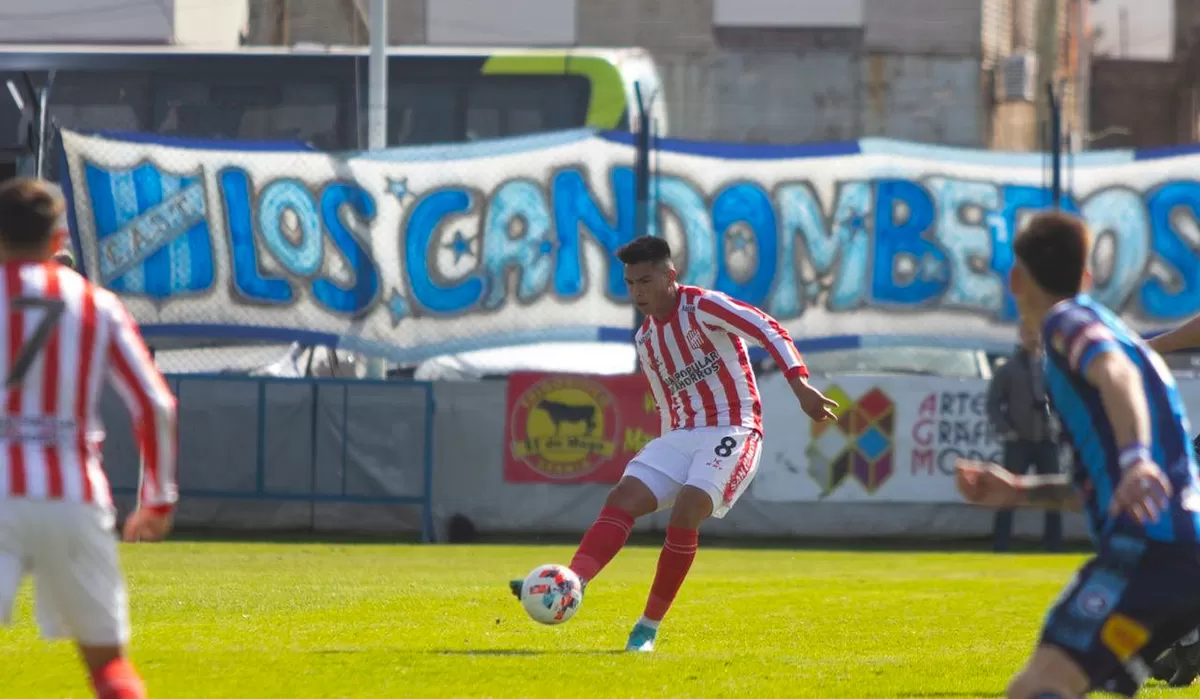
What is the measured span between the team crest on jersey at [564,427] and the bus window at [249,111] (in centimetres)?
452

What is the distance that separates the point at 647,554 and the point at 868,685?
29.5 ft

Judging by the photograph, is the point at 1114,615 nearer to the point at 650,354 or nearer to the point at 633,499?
the point at 633,499

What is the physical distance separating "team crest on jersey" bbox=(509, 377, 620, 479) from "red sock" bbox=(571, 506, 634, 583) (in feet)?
28.5

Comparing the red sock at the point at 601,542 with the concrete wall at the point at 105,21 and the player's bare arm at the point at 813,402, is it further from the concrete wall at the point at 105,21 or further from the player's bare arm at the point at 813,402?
the concrete wall at the point at 105,21

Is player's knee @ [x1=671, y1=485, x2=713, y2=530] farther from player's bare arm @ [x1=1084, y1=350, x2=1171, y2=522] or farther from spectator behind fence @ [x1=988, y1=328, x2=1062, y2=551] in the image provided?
spectator behind fence @ [x1=988, y1=328, x2=1062, y2=551]

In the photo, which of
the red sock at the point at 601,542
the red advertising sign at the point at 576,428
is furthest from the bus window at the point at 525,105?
the red sock at the point at 601,542

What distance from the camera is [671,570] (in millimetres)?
9188

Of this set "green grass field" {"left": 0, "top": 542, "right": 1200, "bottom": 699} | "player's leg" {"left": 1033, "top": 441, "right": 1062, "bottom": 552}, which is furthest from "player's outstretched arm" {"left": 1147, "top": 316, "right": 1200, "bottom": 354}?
"player's leg" {"left": 1033, "top": 441, "right": 1062, "bottom": 552}

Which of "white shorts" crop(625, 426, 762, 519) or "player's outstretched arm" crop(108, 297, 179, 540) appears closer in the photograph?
"player's outstretched arm" crop(108, 297, 179, 540)

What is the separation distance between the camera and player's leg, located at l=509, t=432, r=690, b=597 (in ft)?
30.1

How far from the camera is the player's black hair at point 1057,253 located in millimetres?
5145

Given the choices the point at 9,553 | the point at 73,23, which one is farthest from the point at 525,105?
the point at 9,553

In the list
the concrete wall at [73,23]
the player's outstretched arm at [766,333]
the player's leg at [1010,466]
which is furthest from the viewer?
the concrete wall at [73,23]

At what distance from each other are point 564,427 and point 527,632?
8.25 meters
